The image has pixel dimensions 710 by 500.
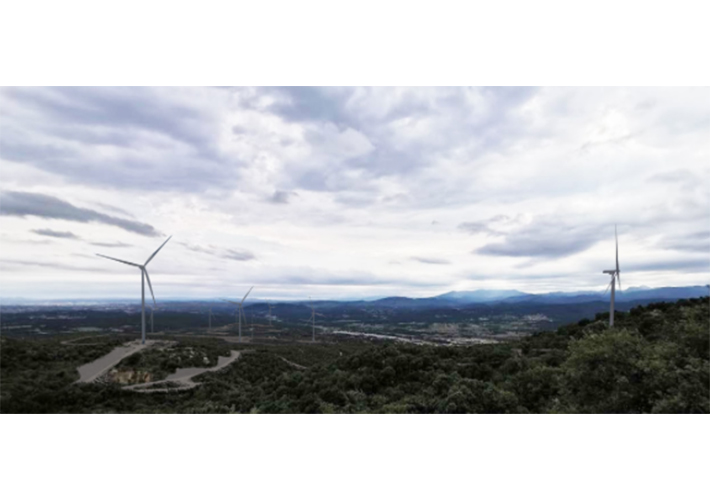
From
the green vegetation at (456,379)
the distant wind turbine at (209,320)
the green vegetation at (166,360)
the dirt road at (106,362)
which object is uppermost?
the green vegetation at (456,379)

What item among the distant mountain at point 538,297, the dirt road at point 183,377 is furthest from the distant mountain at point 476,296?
the dirt road at point 183,377

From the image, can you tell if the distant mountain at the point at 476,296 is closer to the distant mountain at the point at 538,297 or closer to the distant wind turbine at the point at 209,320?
the distant mountain at the point at 538,297

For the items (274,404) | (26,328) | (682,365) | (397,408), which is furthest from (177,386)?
(682,365)

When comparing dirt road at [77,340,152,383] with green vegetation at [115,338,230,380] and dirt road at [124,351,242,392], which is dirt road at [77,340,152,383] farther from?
dirt road at [124,351,242,392]

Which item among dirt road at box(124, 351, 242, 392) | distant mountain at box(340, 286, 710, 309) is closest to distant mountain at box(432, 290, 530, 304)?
distant mountain at box(340, 286, 710, 309)

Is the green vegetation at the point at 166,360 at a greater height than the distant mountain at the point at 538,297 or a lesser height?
lesser

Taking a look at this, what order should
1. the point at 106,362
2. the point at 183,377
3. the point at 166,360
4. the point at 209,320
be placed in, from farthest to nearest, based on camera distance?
the point at 209,320, the point at 166,360, the point at 183,377, the point at 106,362

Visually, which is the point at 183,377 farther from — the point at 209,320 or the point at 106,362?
the point at 209,320

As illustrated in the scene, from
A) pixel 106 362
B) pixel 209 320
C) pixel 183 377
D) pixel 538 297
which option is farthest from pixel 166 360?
pixel 538 297

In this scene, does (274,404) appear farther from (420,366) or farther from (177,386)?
(177,386)
